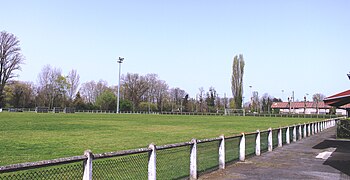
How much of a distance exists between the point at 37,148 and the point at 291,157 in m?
9.60

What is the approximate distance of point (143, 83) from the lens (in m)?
122

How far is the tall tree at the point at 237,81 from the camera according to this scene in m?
99.1

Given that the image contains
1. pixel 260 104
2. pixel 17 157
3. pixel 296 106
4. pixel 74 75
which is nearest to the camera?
pixel 17 157

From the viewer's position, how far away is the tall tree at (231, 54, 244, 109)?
99.1 meters

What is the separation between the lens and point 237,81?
9912 cm

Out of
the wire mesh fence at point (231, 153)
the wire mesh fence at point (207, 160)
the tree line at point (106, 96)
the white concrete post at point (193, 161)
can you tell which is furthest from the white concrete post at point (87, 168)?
the tree line at point (106, 96)

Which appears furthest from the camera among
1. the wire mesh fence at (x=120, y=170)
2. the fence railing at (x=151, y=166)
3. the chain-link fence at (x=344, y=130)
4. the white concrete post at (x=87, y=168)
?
the chain-link fence at (x=344, y=130)

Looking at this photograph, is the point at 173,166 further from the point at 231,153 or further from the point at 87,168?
the point at 87,168

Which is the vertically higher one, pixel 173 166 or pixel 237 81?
pixel 237 81

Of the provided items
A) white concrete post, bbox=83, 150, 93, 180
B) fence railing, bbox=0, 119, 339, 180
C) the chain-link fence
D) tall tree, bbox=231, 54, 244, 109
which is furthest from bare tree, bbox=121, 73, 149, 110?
white concrete post, bbox=83, 150, 93, 180

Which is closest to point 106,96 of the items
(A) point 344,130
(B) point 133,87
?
(B) point 133,87

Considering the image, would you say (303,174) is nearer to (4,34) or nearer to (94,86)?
(4,34)

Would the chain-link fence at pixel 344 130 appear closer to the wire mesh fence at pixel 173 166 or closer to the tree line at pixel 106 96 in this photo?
the wire mesh fence at pixel 173 166

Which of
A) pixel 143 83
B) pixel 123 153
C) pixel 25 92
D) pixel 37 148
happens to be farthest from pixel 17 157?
pixel 143 83
